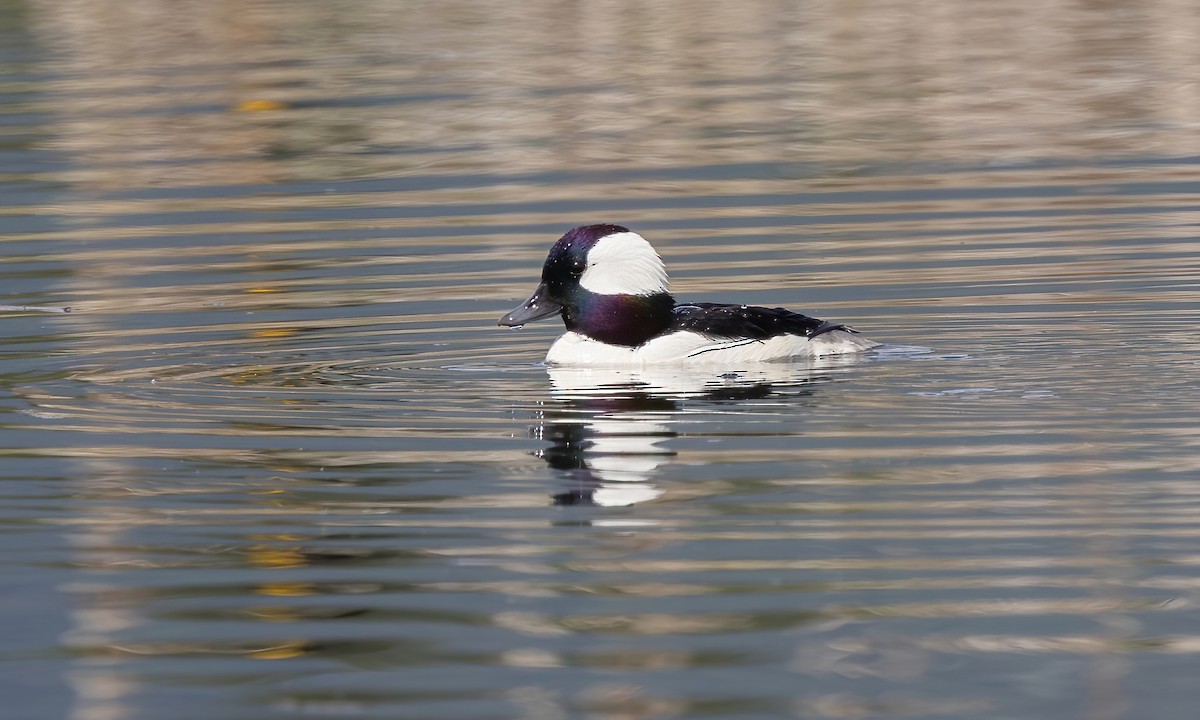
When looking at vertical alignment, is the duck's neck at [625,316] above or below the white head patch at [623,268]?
below

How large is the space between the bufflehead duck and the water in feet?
0.62

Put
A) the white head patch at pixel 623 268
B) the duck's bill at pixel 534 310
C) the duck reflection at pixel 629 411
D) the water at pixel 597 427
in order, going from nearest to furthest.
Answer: the water at pixel 597 427
the duck reflection at pixel 629 411
the white head patch at pixel 623 268
the duck's bill at pixel 534 310

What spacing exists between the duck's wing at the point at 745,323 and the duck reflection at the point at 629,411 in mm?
155

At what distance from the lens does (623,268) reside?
10828 millimetres

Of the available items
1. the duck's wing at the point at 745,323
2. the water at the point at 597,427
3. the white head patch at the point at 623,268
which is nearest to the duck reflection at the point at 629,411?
the water at the point at 597,427

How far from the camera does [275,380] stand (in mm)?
10492

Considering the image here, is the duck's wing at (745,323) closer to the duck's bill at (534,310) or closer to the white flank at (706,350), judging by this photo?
the white flank at (706,350)

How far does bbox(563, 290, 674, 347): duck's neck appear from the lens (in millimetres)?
10789

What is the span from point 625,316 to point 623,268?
0.74 feet

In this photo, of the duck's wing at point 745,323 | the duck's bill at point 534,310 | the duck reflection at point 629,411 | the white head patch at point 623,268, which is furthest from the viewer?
the duck's bill at point 534,310

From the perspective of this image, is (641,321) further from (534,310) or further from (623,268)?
(534,310)

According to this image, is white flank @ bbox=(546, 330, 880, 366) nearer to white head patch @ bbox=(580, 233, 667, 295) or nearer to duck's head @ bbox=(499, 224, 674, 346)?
duck's head @ bbox=(499, 224, 674, 346)

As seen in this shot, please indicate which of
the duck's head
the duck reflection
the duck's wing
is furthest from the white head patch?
the duck reflection

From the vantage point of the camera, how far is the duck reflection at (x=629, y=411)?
815 cm
